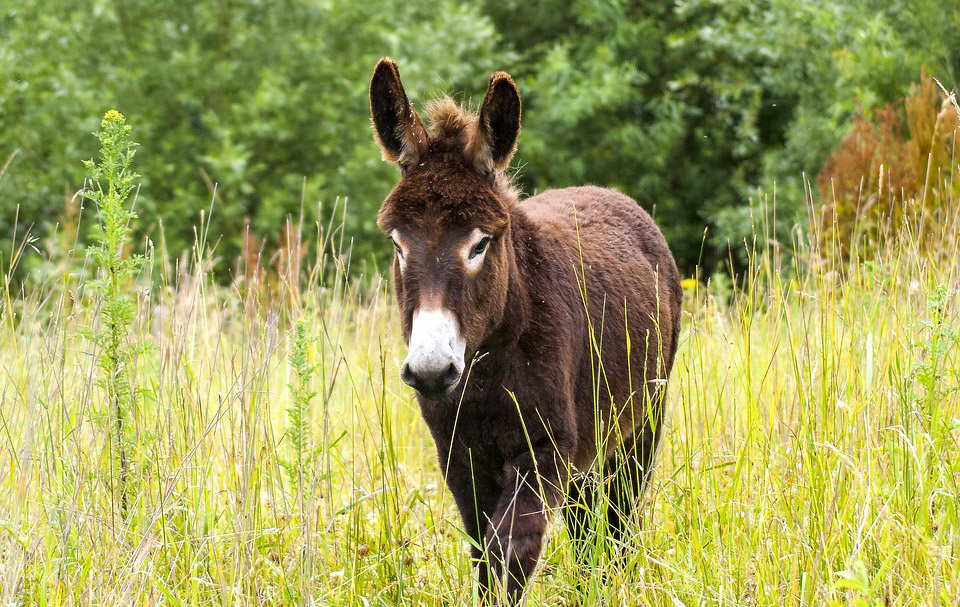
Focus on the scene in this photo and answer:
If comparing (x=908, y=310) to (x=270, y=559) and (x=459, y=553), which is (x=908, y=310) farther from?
(x=270, y=559)

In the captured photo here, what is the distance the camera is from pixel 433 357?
2.83 metres

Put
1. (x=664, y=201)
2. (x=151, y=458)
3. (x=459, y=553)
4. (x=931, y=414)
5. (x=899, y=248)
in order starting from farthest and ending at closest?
(x=664, y=201) → (x=899, y=248) → (x=459, y=553) → (x=151, y=458) → (x=931, y=414)

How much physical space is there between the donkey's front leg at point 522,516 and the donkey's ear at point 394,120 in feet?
3.98

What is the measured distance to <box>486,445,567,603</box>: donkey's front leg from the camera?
10.4 ft

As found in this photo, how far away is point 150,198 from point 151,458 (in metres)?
9.98

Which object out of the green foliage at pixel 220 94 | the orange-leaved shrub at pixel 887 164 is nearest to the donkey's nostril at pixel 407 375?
the orange-leaved shrub at pixel 887 164

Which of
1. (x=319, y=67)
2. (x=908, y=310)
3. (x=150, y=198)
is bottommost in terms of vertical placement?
(x=908, y=310)

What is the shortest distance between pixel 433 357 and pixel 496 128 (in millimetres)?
1089

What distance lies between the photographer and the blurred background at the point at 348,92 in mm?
12281

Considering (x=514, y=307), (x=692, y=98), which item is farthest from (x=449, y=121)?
(x=692, y=98)

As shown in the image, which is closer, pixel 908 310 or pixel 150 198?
pixel 908 310

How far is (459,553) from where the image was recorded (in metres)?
3.83

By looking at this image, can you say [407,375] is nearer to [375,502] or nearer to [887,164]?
[375,502]

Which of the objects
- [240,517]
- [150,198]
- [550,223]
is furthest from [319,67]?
[240,517]
